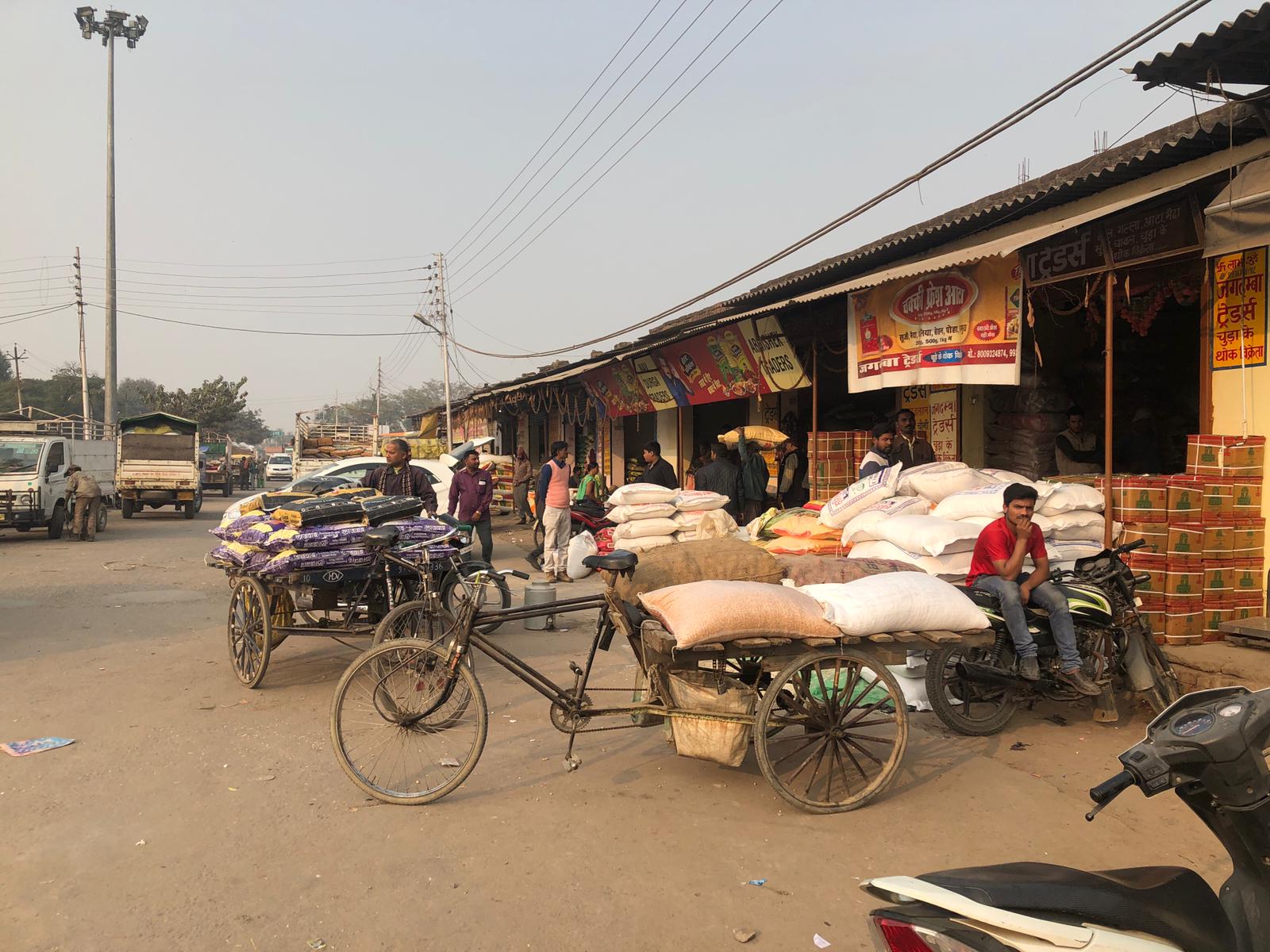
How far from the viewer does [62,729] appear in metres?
5.25

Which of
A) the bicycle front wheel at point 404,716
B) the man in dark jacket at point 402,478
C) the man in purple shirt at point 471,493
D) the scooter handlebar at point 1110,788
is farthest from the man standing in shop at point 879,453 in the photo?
the scooter handlebar at point 1110,788

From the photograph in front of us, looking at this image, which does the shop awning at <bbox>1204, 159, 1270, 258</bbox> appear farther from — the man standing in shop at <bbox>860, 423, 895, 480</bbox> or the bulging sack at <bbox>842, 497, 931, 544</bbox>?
the man standing in shop at <bbox>860, 423, 895, 480</bbox>

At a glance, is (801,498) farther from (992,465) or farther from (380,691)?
(380,691)

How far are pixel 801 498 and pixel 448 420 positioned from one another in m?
22.5

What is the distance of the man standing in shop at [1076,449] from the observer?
8.95m

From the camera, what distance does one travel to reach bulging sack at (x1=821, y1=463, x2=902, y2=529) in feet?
24.4

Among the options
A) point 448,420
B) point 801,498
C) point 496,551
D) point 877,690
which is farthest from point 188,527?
point 877,690

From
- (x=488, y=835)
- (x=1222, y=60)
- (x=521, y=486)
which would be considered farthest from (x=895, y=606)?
(x=521, y=486)

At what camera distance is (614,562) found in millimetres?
4117

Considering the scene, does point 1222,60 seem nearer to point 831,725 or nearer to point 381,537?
point 831,725

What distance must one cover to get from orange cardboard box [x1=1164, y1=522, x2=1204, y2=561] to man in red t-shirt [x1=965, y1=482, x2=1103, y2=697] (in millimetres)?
1291

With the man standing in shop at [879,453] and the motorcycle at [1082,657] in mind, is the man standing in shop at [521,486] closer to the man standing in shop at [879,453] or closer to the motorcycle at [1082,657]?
the man standing in shop at [879,453]

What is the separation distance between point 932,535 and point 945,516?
693mm

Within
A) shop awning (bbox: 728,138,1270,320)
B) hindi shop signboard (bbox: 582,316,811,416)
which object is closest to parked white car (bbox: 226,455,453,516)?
hindi shop signboard (bbox: 582,316,811,416)
